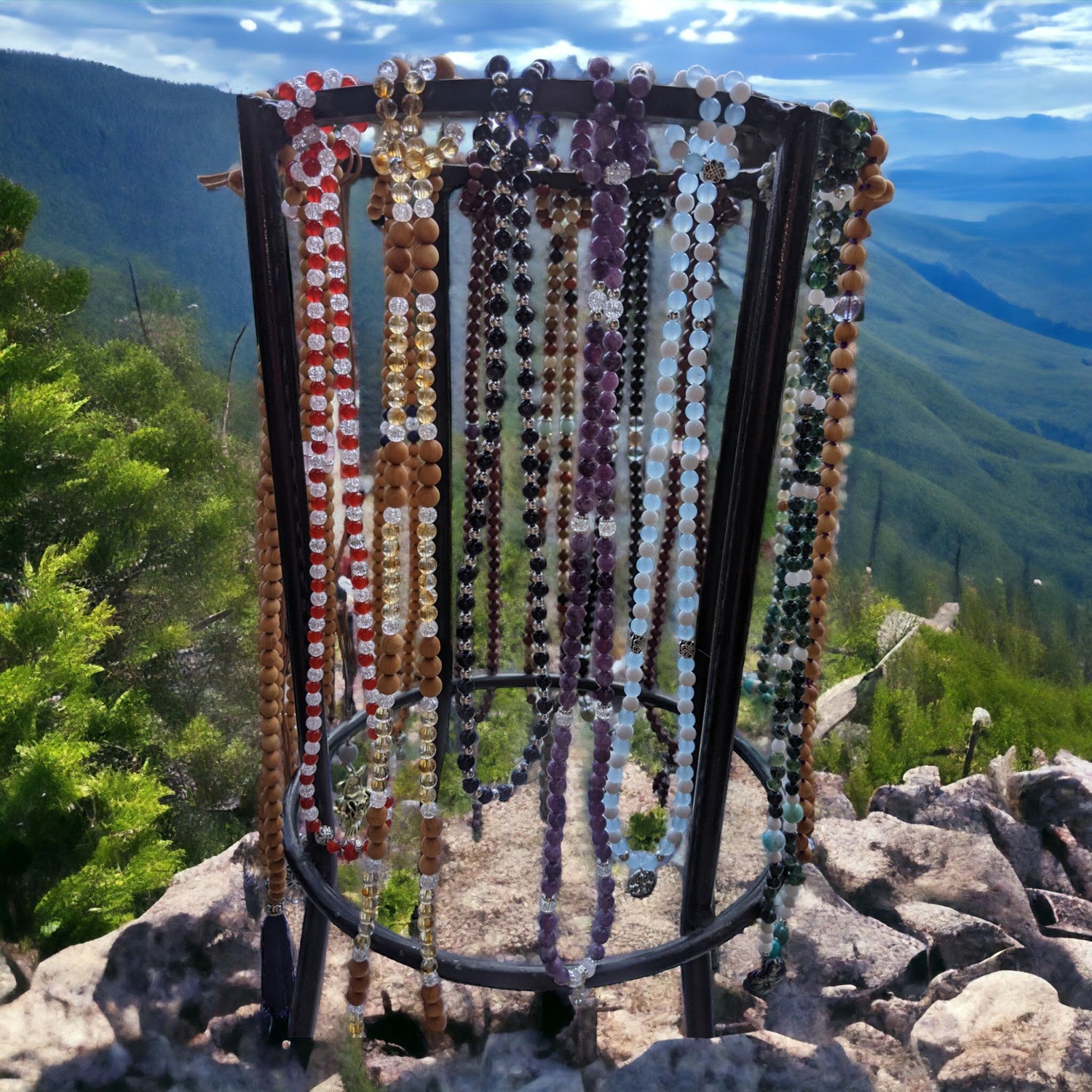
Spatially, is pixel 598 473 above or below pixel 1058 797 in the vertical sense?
above

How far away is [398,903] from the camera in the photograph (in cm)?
192

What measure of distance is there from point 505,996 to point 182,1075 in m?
0.49

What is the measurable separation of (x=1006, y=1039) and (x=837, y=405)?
1006 millimetres

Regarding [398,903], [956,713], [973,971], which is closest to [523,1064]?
[398,903]

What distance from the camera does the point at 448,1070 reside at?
52.2 inches

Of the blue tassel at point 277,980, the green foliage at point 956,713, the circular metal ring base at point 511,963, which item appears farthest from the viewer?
the green foliage at point 956,713

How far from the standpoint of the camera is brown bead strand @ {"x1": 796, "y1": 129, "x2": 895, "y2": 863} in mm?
1008

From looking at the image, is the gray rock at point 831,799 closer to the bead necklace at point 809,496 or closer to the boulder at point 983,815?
the boulder at point 983,815

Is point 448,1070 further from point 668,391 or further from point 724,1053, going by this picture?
point 668,391

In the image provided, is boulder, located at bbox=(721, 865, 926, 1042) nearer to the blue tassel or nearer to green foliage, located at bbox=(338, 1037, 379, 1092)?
green foliage, located at bbox=(338, 1037, 379, 1092)

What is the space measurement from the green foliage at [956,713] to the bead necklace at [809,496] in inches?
49.5

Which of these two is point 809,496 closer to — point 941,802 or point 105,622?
point 941,802

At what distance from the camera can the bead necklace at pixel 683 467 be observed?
95 cm

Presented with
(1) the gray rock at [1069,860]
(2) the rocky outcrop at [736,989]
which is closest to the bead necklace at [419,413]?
(2) the rocky outcrop at [736,989]
